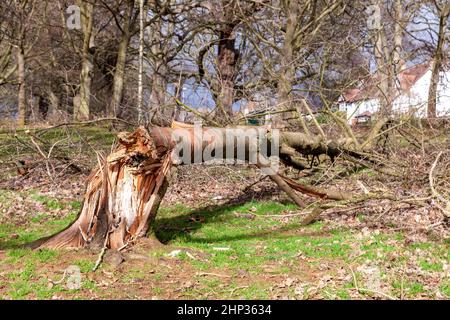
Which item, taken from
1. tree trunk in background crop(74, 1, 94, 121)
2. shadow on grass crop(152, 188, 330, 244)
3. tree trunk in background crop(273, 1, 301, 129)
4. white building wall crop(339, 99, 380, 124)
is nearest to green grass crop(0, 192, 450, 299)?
shadow on grass crop(152, 188, 330, 244)

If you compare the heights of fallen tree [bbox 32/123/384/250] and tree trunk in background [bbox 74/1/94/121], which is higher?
tree trunk in background [bbox 74/1/94/121]

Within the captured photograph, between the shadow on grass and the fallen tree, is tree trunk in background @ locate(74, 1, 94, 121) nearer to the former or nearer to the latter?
the shadow on grass

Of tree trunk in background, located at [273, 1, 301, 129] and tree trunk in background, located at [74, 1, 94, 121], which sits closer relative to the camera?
tree trunk in background, located at [273, 1, 301, 129]

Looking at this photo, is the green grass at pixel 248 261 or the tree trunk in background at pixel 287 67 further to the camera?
the tree trunk in background at pixel 287 67

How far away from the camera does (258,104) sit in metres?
11.5

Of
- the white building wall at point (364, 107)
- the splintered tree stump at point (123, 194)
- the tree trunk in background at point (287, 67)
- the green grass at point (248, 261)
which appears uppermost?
the tree trunk in background at point (287, 67)

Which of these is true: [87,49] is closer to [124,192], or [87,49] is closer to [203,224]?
[203,224]

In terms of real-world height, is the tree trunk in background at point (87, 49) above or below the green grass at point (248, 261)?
above

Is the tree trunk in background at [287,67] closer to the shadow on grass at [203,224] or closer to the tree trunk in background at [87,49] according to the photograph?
the shadow on grass at [203,224]

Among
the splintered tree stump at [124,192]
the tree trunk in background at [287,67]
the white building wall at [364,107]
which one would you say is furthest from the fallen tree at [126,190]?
the white building wall at [364,107]

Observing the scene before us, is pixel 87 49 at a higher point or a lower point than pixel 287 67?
higher

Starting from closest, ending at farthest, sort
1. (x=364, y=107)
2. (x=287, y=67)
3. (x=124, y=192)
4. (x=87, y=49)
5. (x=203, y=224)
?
(x=124, y=192) < (x=203, y=224) < (x=364, y=107) < (x=287, y=67) < (x=87, y=49)

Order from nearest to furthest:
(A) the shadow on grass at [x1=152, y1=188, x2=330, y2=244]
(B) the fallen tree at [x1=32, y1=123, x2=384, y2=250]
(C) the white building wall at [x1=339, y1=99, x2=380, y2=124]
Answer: (B) the fallen tree at [x1=32, y1=123, x2=384, y2=250] → (A) the shadow on grass at [x1=152, y1=188, x2=330, y2=244] → (C) the white building wall at [x1=339, y1=99, x2=380, y2=124]

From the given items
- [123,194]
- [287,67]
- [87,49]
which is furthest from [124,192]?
[87,49]
